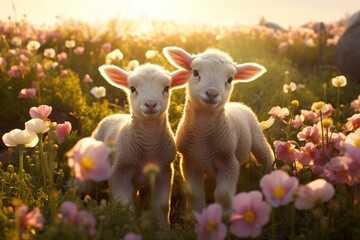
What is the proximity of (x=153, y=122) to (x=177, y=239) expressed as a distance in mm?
1020

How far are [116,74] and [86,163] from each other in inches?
64.2

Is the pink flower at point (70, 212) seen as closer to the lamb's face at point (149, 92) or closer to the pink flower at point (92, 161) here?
the pink flower at point (92, 161)

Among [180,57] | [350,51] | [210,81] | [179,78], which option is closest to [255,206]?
[210,81]

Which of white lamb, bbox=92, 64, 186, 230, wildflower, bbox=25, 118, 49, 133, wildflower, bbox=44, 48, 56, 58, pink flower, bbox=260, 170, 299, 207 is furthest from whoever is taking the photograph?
wildflower, bbox=44, 48, 56, 58

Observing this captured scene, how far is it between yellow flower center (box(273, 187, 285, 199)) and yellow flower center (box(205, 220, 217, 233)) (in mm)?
316

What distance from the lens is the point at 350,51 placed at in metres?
9.51

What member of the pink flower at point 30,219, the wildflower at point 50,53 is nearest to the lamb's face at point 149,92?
the pink flower at point 30,219

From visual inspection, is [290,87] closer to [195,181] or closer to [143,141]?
[195,181]

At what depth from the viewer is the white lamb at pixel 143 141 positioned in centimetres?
345

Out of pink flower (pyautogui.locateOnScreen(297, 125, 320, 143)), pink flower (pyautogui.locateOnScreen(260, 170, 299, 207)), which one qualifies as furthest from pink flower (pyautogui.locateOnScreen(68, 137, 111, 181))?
pink flower (pyautogui.locateOnScreen(297, 125, 320, 143))

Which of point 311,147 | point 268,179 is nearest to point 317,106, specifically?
point 311,147

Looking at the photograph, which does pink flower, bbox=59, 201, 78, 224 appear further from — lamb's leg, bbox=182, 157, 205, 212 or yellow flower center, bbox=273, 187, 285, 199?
lamb's leg, bbox=182, 157, 205, 212

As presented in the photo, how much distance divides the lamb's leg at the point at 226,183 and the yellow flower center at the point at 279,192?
1176 mm

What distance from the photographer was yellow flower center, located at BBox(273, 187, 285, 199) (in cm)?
236
